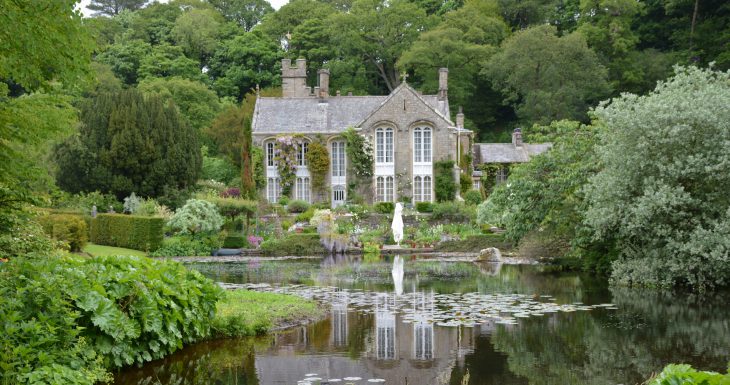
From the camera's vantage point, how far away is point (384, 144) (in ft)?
144

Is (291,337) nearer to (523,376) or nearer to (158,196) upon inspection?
(523,376)

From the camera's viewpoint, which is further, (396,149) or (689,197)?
(396,149)

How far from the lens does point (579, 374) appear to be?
10.4 meters

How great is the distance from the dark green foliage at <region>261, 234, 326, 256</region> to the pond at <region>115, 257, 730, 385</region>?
10379 millimetres

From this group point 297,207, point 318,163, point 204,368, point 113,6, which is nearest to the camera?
point 204,368

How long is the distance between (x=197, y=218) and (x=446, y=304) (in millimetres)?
15965

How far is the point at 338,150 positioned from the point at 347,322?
1186 inches

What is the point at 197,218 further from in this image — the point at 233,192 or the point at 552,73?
the point at 552,73

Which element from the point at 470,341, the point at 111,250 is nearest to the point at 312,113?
the point at 111,250

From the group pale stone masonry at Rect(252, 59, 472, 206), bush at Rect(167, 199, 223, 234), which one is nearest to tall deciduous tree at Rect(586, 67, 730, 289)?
bush at Rect(167, 199, 223, 234)

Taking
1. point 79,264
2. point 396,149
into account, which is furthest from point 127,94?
point 79,264

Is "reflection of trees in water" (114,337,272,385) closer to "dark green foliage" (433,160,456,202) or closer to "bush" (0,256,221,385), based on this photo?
"bush" (0,256,221,385)

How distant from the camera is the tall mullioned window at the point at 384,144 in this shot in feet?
143

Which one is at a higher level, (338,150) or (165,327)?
(338,150)
